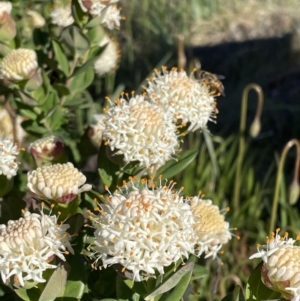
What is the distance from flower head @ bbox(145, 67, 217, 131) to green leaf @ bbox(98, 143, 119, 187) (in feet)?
0.45

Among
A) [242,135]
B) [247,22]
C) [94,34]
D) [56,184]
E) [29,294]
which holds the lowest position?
[247,22]

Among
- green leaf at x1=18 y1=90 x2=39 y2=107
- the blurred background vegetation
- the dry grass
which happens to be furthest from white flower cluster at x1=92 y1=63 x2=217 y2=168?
the dry grass

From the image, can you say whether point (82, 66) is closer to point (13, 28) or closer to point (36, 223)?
point (13, 28)

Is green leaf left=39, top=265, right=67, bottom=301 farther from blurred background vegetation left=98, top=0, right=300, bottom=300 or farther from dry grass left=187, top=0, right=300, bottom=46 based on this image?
dry grass left=187, top=0, right=300, bottom=46

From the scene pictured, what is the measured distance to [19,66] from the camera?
3.00ft

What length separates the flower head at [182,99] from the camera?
0.90 meters

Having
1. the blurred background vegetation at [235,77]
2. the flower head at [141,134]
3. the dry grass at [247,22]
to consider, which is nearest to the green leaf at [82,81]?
the flower head at [141,134]

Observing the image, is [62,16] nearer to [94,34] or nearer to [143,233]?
[94,34]

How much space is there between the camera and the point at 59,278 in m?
0.64

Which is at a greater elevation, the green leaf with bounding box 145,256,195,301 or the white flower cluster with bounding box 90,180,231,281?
the white flower cluster with bounding box 90,180,231,281

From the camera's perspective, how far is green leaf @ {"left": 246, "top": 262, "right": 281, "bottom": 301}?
0.67 meters

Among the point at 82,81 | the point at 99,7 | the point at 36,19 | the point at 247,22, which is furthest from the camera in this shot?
the point at 247,22

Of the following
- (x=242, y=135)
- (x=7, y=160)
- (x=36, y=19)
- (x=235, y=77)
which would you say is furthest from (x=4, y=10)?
(x=235, y=77)

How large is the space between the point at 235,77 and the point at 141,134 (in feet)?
8.44
